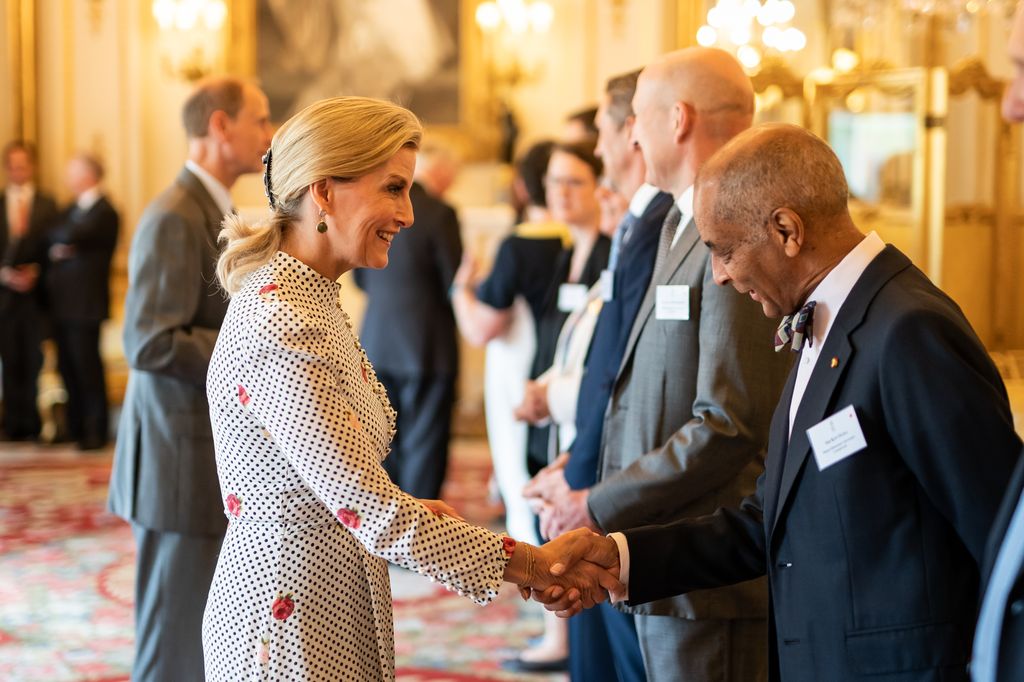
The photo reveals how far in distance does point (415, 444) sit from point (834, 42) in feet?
19.8

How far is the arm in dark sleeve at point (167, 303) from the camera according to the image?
317 cm

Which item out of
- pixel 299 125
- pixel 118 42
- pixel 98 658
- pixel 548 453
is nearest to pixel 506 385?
pixel 548 453

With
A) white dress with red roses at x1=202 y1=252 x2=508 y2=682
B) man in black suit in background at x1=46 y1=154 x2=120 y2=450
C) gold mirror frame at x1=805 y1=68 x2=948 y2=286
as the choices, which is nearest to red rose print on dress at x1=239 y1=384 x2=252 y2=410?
white dress with red roses at x1=202 y1=252 x2=508 y2=682

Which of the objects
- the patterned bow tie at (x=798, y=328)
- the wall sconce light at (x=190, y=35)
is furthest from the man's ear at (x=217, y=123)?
the wall sconce light at (x=190, y=35)

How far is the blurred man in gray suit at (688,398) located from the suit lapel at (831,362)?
A: 0.48 meters

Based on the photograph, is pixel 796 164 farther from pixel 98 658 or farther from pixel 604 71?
pixel 604 71

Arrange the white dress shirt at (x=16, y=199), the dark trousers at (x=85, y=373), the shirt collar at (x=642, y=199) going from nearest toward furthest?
the shirt collar at (x=642, y=199) → the dark trousers at (x=85, y=373) → the white dress shirt at (x=16, y=199)

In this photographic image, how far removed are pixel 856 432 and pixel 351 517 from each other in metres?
0.79

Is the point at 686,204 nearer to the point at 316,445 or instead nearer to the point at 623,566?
the point at 623,566

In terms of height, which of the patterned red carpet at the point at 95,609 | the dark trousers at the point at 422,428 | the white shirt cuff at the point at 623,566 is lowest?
the patterned red carpet at the point at 95,609

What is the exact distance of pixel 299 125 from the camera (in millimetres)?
2137

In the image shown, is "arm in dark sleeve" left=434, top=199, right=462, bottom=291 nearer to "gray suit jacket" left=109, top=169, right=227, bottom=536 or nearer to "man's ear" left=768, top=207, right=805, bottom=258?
"gray suit jacket" left=109, top=169, right=227, bottom=536

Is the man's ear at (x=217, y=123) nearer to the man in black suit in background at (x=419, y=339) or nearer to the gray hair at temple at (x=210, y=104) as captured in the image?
the gray hair at temple at (x=210, y=104)

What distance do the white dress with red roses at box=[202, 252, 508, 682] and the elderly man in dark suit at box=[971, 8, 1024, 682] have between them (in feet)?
2.66
